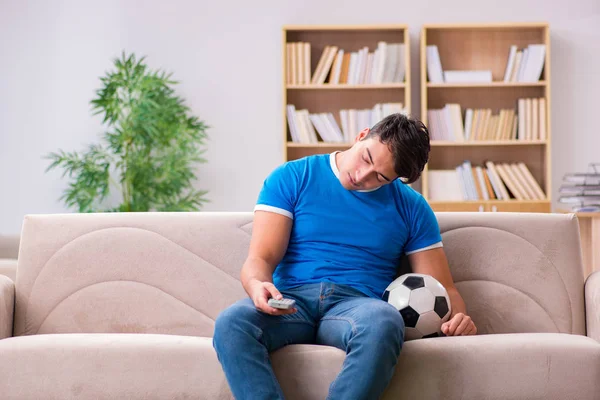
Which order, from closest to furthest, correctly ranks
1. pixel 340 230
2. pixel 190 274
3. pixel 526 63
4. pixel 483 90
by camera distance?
pixel 340 230
pixel 190 274
pixel 526 63
pixel 483 90

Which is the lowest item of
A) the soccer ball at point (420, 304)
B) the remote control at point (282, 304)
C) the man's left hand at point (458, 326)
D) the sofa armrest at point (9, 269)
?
the sofa armrest at point (9, 269)

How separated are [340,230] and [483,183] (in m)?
2.95

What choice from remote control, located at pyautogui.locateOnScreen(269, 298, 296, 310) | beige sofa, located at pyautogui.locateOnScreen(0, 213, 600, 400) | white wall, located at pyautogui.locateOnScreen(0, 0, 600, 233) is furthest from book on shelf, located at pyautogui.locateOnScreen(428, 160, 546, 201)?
remote control, located at pyautogui.locateOnScreen(269, 298, 296, 310)

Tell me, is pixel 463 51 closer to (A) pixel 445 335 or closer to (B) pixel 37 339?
(A) pixel 445 335

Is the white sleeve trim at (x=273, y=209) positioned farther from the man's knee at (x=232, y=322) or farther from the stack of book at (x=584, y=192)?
the stack of book at (x=584, y=192)

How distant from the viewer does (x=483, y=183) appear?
15.4ft

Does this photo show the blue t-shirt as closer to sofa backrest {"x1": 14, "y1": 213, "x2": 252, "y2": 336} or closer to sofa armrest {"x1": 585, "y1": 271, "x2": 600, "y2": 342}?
sofa backrest {"x1": 14, "y1": 213, "x2": 252, "y2": 336}

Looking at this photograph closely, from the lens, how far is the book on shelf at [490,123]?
467 cm

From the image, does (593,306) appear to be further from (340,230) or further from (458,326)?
(340,230)

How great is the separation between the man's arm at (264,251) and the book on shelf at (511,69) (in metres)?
2.99

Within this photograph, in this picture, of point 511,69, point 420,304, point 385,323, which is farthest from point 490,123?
point 385,323

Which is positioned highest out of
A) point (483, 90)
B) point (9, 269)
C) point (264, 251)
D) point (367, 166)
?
point (483, 90)

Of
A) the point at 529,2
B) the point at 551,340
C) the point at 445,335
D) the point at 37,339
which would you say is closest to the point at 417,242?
the point at 445,335

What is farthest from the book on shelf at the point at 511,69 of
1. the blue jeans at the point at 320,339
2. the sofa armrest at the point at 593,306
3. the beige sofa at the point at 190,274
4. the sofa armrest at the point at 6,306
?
the sofa armrest at the point at 6,306
